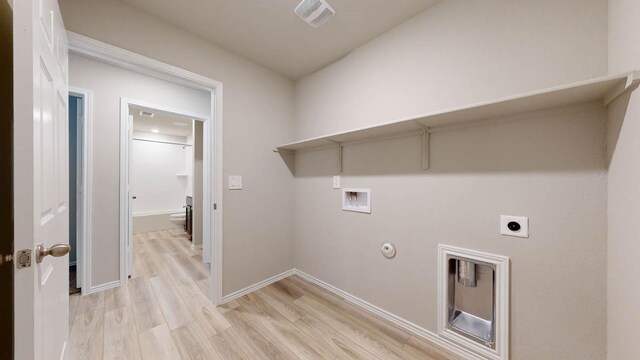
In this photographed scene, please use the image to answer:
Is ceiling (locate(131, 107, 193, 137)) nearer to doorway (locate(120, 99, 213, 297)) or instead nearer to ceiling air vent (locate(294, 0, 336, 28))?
doorway (locate(120, 99, 213, 297))

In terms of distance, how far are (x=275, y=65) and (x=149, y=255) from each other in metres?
3.32

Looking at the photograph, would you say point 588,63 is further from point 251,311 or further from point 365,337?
point 251,311

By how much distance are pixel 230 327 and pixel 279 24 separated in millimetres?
2495

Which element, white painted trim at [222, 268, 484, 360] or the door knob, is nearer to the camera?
the door knob

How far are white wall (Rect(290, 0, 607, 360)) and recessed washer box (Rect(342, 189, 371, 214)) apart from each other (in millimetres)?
63

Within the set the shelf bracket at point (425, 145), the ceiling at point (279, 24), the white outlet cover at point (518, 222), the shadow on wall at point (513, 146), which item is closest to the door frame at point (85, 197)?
the ceiling at point (279, 24)

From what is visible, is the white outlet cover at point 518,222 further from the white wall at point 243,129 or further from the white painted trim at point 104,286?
the white painted trim at point 104,286

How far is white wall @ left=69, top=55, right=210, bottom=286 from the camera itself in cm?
227

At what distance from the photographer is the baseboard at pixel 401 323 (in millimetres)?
1468

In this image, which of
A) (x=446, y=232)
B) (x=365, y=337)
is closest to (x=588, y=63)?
(x=446, y=232)

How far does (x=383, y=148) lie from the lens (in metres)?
1.89

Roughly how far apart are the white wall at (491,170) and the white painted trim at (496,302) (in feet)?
0.15

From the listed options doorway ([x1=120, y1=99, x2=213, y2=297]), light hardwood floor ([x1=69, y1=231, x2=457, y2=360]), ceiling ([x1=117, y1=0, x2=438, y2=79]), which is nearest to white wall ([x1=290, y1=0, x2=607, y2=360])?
ceiling ([x1=117, y1=0, x2=438, y2=79])

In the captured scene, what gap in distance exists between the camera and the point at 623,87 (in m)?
0.86
